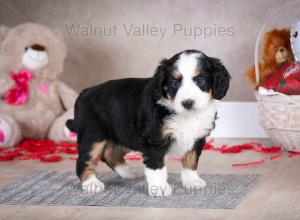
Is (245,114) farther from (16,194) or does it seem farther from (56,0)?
(16,194)

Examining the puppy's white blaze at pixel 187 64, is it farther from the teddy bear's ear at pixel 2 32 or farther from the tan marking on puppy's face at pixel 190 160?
the teddy bear's ear at pixel 2 32

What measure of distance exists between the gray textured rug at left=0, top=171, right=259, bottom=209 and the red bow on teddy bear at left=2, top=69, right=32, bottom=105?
0.98 metres

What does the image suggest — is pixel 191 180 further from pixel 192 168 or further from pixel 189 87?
pixel 189 87

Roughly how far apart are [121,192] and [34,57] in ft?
5.04

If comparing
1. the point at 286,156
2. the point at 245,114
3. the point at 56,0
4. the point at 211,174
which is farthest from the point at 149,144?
the point at 56,0

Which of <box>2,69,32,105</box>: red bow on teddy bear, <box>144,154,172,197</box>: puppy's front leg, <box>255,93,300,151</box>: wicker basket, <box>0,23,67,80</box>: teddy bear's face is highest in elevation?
<box>0,23,67,80</box>: teddy bear's face

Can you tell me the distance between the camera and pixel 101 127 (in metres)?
2.57

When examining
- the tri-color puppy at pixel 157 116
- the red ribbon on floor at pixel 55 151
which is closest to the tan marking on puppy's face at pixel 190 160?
the tri-color puppy at pixel 157 116

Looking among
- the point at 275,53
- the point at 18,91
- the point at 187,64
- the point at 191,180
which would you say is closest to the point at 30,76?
the point at 18,91

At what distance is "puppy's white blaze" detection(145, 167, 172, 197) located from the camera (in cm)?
240

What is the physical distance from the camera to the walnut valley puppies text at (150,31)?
388cm

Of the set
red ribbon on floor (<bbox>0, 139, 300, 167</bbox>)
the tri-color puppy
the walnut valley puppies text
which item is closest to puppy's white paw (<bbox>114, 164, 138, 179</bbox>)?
the tri-color puppy

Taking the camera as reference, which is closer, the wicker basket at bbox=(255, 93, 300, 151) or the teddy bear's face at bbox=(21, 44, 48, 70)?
the wicker basket at bbox=(255, 93, 300, 151)

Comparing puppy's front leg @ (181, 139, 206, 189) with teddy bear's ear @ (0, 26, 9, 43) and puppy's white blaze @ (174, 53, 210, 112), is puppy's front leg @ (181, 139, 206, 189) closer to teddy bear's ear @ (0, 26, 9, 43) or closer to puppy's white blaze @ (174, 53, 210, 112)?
puppy's white blaze @ (174, 53, 210, 112)
